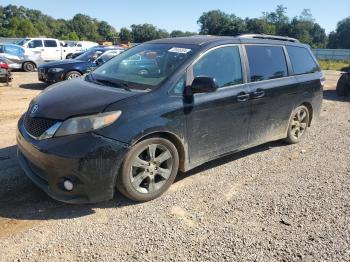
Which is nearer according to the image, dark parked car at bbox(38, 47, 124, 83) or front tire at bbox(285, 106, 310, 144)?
front tire at bbox(285, 106, 310, 144)

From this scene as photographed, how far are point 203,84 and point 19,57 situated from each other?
59.5 feet

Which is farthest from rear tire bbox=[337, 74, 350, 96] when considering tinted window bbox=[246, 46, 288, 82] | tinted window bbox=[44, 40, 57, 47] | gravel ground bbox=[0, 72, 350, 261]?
tinted window bbox=[44, 40, 57, 47]

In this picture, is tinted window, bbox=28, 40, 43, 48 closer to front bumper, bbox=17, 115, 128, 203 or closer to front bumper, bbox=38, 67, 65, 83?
front bumper, bbox=38, 67, 65, 83

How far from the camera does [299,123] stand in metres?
6.53

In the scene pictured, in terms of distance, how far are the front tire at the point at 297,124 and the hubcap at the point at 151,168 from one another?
9.23ft

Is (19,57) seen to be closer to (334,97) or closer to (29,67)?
(29,67)

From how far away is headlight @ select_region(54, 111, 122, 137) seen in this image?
12.1 ft

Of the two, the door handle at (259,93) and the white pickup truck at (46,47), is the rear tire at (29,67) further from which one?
the door handle at (259,93)

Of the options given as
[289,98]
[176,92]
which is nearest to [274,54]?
[289,98]

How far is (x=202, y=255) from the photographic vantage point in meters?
3.28

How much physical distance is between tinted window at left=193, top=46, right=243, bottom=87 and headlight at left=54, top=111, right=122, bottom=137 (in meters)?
1.27

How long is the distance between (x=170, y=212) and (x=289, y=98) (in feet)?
9.76

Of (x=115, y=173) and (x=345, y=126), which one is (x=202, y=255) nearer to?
(x=115, y=173)

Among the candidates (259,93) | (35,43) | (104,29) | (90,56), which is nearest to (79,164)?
(259,93)
